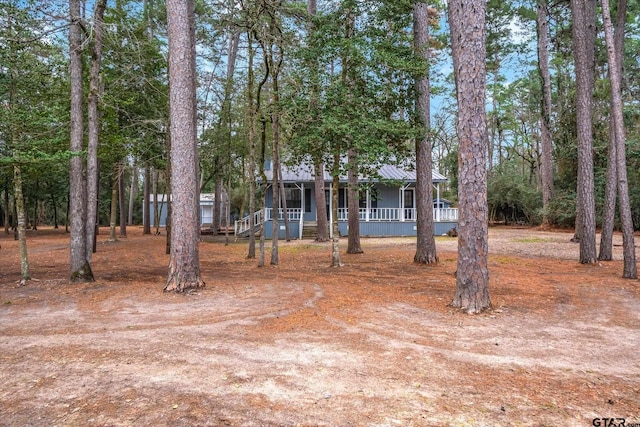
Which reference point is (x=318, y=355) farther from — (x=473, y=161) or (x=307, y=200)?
(x=307, y=200)

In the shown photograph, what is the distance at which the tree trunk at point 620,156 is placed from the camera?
7.59 meters

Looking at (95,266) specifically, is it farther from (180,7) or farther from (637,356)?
(637,356)

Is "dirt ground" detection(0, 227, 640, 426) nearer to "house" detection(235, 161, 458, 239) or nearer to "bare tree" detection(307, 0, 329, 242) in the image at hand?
"bare tree" detection(307, 0, 329, 242)

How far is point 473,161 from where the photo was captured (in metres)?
5.27

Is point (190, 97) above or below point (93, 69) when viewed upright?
below

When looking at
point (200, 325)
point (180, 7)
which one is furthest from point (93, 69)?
point (200, 325)

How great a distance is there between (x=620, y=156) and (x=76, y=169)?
11058mm

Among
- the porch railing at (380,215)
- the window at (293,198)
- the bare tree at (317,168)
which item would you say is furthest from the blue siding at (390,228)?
the bare tree at (317,168)

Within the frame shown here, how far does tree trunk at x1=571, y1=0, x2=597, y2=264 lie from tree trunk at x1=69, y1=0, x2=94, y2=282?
462 inches

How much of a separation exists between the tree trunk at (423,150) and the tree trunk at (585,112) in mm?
3825

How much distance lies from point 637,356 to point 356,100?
6482 millimetres

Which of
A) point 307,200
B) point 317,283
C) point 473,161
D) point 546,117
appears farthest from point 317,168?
point 546,117

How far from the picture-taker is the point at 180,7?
681cm

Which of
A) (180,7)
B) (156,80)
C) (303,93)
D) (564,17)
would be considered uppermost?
(564,17)
